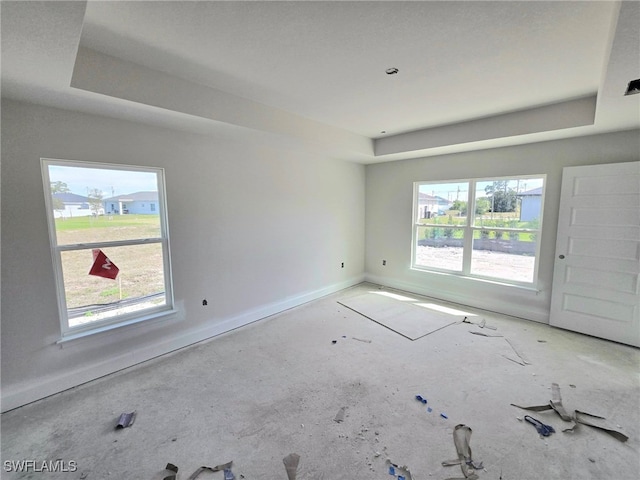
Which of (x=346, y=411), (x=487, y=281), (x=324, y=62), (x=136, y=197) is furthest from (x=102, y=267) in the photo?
(x=487, y=281)

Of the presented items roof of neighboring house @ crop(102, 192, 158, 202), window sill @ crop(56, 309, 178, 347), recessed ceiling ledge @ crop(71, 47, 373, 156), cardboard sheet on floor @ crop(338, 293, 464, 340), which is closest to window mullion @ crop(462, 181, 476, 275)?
cardboard sheet on floor @ crop(338, 293, 464, 340)

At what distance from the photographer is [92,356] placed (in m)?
2.56

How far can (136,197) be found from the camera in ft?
9.25

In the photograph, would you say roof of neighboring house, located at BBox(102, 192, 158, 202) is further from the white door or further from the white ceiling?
the white door

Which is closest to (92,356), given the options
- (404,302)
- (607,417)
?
(404,302)

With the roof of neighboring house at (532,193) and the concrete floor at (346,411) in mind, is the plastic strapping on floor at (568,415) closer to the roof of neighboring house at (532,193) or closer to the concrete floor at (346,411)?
the concrete floor at (346,411)

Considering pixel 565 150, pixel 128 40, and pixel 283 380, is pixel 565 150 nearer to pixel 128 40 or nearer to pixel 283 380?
pixel 283 380

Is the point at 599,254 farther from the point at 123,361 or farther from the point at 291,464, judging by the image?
the point at 123,361

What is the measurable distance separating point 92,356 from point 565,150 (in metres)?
5.79

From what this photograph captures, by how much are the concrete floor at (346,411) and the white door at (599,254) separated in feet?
0.87

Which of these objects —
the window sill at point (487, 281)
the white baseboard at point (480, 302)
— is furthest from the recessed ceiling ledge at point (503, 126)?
the white baseboard at point (480, 302)

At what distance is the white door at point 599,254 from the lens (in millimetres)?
3041

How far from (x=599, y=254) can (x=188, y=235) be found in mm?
4845

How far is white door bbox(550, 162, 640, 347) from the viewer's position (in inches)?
120
